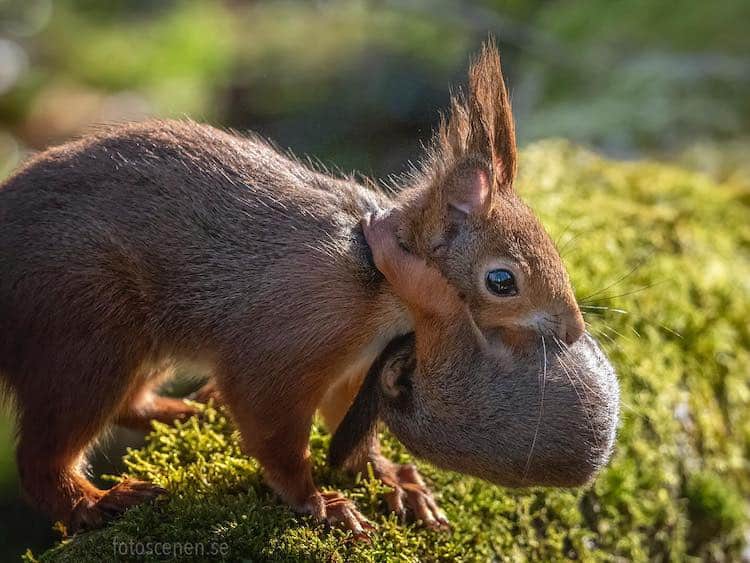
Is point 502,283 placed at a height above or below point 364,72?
below

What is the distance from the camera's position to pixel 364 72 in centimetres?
1360

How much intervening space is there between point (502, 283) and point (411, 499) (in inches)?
44.7

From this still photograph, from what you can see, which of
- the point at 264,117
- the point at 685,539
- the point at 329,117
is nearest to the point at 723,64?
the point at 329,117

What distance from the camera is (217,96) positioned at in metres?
14.2

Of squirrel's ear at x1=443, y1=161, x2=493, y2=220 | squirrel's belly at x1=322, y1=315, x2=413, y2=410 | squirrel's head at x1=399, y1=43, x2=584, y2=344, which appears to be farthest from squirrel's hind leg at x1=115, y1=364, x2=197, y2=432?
squirrel's ear at x1=443, y1=161, x2=493, y2=220

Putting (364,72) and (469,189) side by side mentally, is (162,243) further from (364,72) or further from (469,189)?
(364,72)

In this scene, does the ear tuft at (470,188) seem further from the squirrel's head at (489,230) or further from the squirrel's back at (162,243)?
the squirrel's back at (162,243)

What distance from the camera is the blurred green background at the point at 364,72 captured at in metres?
9.34

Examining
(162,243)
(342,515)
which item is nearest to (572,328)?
(342,515)

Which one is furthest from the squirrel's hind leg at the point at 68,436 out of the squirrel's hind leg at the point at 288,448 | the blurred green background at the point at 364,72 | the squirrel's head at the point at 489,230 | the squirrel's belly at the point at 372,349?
the blurred green background at the point at 364,72

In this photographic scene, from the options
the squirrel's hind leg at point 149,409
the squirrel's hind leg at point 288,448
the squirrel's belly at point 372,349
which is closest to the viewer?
the squirrel's hind leg at point 288,448

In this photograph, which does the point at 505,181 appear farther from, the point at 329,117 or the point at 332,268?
the point at 329,117

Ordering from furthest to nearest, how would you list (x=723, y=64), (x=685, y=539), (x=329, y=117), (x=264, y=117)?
(x=264, y=117) → (x=329, y=117) → (x=723, y=64) → (x=685, y=539)

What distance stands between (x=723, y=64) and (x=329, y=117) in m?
4.86
